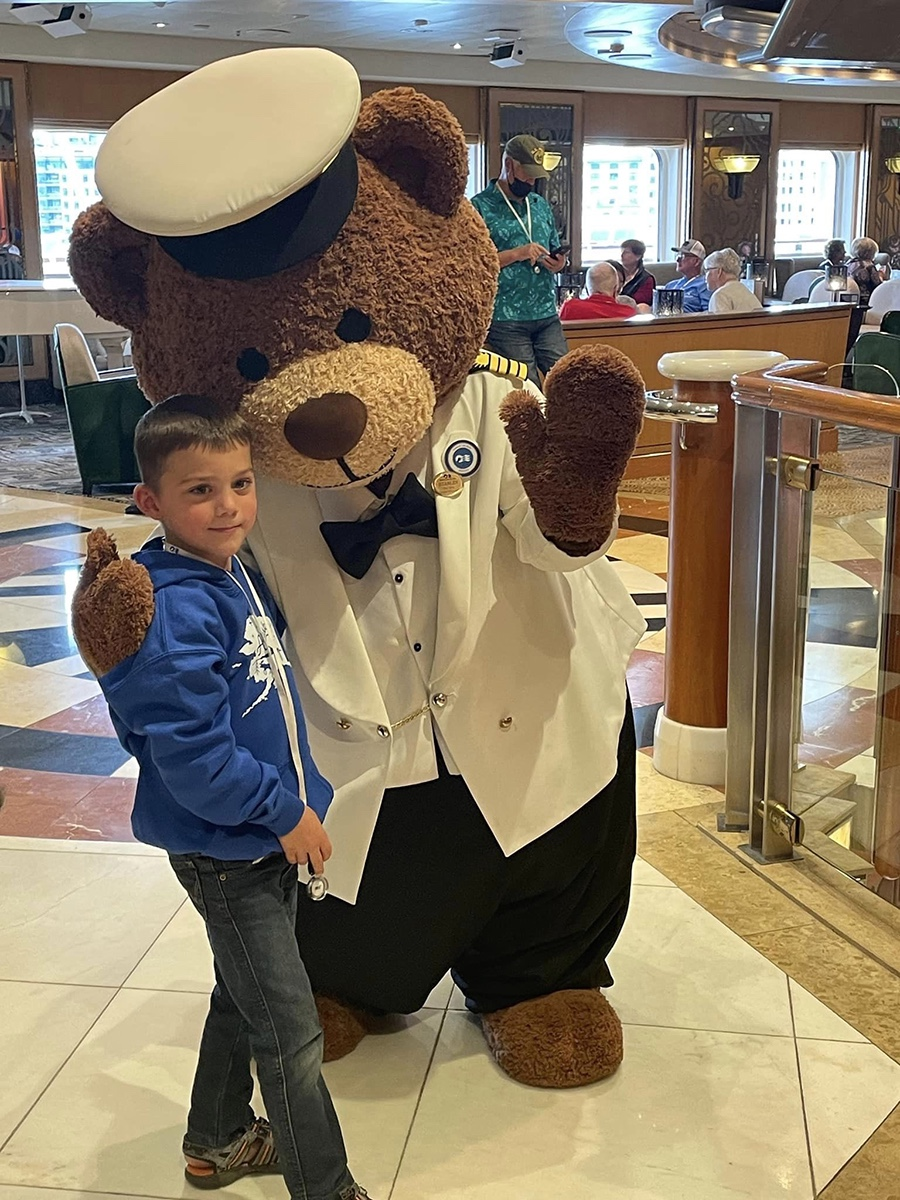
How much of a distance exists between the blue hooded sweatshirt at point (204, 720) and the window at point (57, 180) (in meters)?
11.9

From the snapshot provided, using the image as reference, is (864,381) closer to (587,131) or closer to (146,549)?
(146,549)

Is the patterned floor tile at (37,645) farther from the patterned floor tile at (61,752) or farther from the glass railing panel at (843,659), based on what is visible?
the glass railing panel at (843,659)

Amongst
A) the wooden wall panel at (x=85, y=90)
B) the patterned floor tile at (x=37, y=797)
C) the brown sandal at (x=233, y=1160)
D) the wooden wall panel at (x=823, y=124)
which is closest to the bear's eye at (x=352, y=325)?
the brown sandal at (x=233, y=1160)

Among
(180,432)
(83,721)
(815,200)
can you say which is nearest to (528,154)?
(83,721)

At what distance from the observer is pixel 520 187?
5961mm

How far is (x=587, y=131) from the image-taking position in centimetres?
1481

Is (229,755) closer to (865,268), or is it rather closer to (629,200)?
(865,268)

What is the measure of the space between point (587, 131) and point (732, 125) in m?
2.08

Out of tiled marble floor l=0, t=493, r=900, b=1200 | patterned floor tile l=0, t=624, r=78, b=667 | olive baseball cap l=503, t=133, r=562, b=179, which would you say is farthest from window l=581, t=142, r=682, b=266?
tiled marble floor l=0, t=493, r=900, b=1200

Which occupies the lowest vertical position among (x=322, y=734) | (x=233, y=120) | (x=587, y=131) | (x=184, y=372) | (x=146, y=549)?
(x=322, y=734)

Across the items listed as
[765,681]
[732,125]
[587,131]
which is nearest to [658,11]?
[587,131]

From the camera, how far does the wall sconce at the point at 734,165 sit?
51.5ft

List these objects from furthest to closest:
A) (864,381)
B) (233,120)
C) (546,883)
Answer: (864,381) < (546,883) < (233,120)

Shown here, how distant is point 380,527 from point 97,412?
19.0ft
